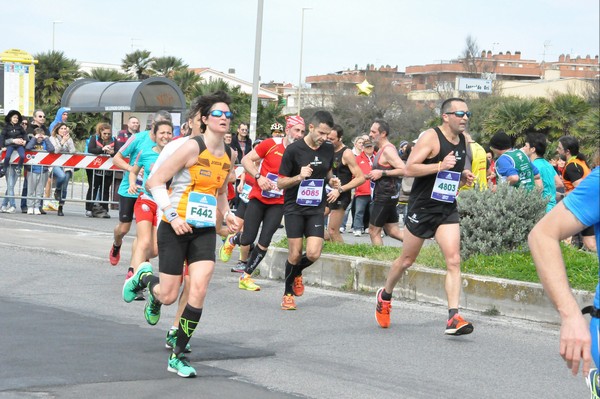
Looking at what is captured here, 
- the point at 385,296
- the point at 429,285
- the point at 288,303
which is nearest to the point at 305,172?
the point at 288,303

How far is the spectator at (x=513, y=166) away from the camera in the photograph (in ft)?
43.4

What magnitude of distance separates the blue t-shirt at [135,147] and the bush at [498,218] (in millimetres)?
3547

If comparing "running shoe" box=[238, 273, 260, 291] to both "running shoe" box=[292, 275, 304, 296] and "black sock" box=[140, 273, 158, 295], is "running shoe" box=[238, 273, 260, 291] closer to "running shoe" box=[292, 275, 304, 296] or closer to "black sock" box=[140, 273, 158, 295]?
"running shoe" box=[292, 275, 304, 296]

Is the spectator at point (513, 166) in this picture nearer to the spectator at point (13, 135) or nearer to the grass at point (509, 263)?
the grass at point (509, 263)

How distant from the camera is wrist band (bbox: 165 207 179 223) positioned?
23.2 ft

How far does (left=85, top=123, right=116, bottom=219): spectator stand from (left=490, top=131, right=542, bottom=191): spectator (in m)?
10.1

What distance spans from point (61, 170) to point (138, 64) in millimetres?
37418

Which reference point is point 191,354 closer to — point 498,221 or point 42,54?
point 498,221

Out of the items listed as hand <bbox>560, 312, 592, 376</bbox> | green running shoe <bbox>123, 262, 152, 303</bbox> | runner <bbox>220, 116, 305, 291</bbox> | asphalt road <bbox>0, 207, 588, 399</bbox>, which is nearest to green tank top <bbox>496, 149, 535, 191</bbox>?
asphalt road <bbox>0, 207, 588, 399</bbox>

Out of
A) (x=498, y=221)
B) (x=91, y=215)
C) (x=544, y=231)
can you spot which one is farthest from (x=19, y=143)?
(x=544, y=231)

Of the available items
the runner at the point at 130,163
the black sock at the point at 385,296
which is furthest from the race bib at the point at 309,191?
the runner at the point at 130,163

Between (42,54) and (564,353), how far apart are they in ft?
162

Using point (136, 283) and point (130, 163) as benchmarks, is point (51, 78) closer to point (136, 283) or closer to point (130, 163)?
point (130, 163)

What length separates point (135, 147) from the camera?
11.0 m
